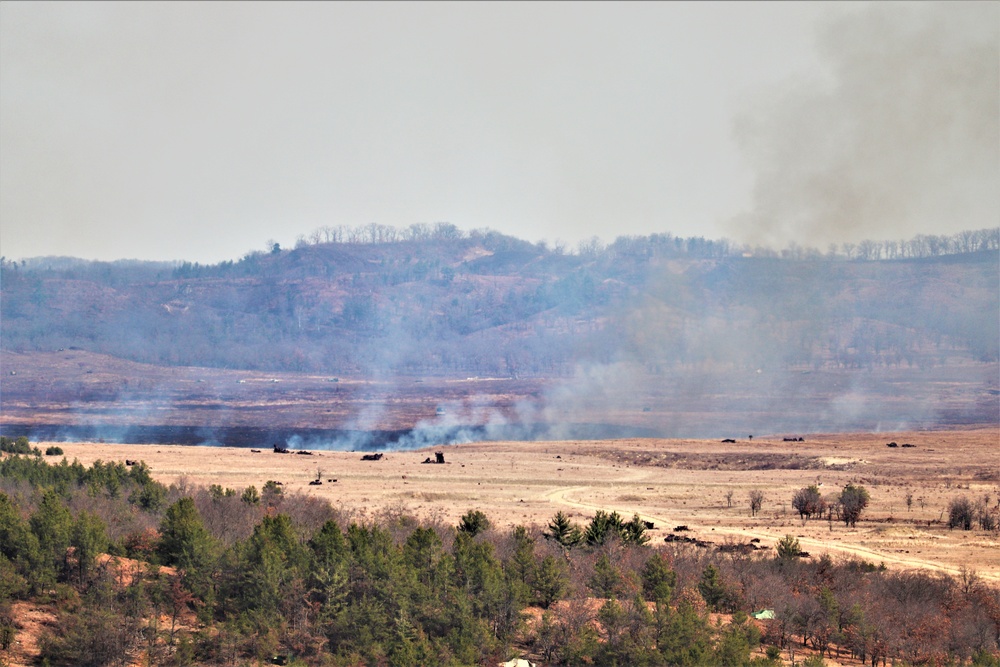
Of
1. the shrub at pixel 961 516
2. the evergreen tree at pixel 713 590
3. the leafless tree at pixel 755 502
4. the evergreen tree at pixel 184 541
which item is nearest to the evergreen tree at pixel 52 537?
the evergreen tree at pixel 184 541

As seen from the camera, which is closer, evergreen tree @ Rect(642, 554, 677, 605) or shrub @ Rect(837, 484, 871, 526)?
evergreen tree @ Rect(642, 554, 677, 605)

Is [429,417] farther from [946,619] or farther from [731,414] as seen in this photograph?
[946,619]

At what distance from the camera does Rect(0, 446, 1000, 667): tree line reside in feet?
79.5

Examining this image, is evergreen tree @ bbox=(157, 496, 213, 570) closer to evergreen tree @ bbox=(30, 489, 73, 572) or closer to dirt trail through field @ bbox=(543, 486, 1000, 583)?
evergreen tree @ bbox=(30, 489, 73, 572)

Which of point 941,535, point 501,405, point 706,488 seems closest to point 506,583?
point 941,535

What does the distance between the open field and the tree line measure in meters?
10.9

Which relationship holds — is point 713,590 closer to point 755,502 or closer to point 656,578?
point 656,578

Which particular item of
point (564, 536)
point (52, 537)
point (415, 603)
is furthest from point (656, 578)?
point (52, 537)

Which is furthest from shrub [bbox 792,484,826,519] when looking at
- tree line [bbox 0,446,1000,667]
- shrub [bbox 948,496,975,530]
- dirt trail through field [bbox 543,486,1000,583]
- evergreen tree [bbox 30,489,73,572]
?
evergreen tree [bbox 30,489,73,572]

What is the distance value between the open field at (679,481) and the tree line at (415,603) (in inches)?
431

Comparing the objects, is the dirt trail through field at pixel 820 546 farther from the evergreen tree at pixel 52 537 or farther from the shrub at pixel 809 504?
the evergreen tree at pixel 52 537

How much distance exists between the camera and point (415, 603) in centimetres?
2592

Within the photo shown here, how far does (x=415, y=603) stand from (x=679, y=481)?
43704 mm

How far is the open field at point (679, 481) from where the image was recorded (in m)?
44.9
